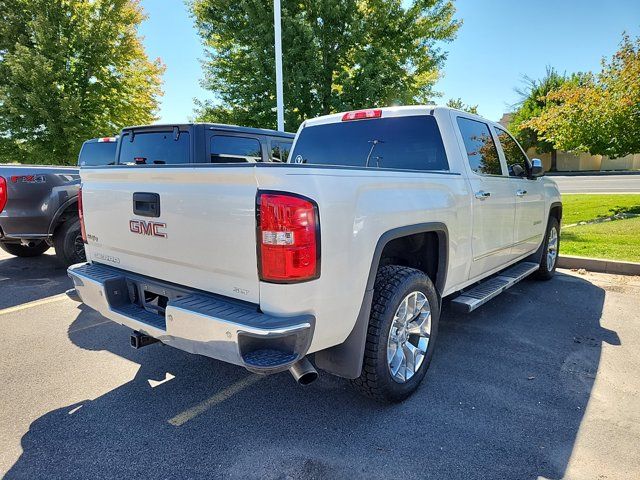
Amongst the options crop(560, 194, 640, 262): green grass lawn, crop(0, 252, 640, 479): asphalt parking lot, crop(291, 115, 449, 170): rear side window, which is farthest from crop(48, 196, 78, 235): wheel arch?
crop(560, 194, 640, 262): green grass lawn

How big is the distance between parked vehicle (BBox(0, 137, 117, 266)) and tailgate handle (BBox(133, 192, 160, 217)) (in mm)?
4061

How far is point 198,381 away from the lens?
10.6 ft

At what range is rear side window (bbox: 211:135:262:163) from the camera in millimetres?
5242

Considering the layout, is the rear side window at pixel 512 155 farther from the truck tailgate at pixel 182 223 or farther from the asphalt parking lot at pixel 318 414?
the truck tailgate at pixel 182 223

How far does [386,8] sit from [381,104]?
2542mm

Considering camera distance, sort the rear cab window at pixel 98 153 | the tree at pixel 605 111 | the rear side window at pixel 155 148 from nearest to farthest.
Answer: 1. the rear side window at pixel 155 148
2. the rear cab window at pixel 98 153
3. the tree at pixel 605 111

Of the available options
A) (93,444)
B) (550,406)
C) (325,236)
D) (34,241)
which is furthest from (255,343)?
(34,241)

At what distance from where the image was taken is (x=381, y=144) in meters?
3.83

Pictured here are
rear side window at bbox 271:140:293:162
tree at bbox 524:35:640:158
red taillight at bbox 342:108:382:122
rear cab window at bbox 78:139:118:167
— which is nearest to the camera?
red taillight at bbox 342:108:382:122

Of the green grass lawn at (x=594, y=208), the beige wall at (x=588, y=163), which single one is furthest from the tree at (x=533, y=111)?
the green grass lawn at (x=594, y=208)

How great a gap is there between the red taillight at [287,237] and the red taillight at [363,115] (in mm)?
2020

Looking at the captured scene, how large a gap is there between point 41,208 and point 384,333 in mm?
5473

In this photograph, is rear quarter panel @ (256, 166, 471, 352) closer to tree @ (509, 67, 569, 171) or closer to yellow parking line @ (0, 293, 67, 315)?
yellow parking line @ (0, 293, 67, 315)

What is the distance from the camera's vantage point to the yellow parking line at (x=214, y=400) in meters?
2.73
